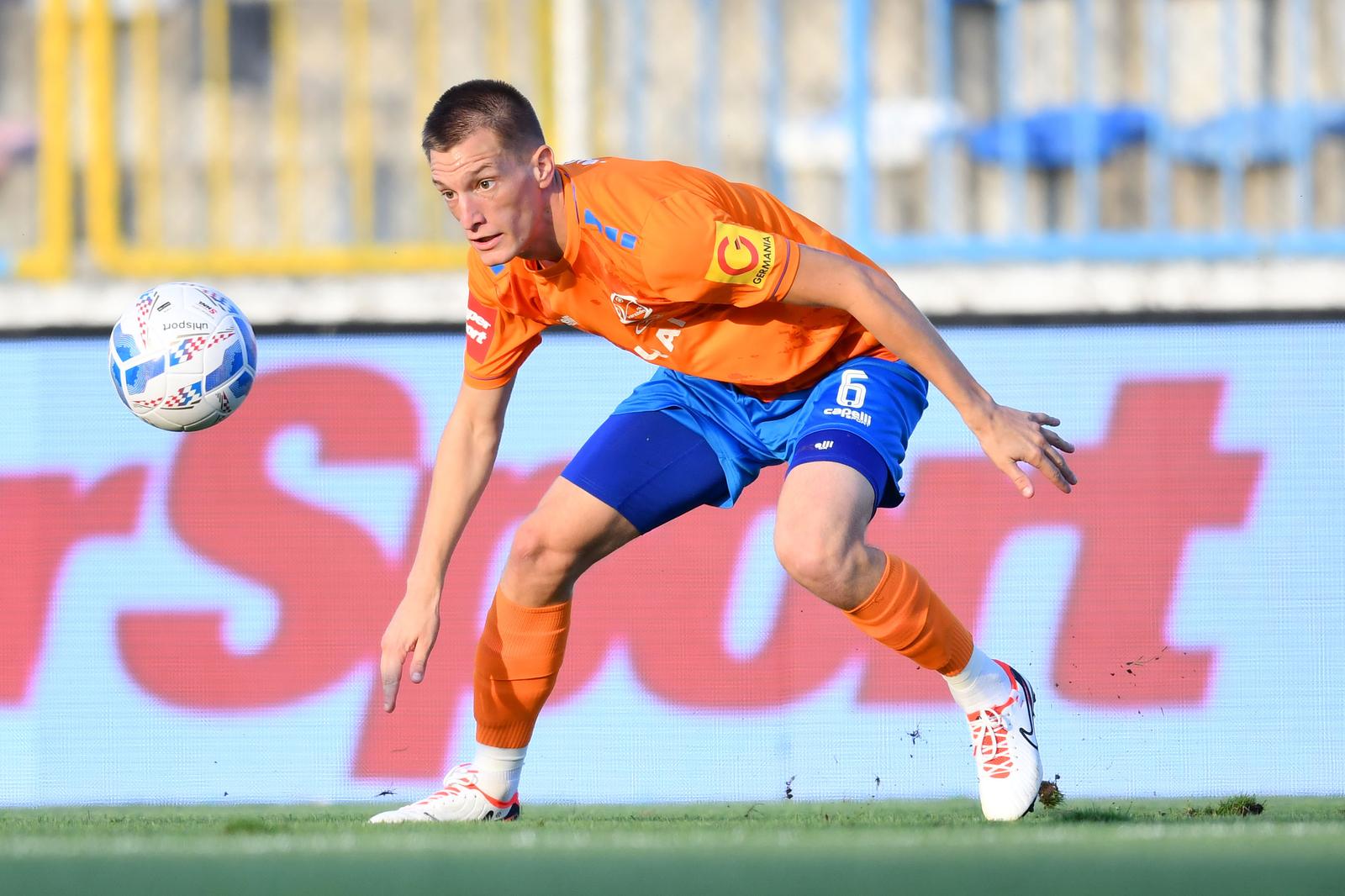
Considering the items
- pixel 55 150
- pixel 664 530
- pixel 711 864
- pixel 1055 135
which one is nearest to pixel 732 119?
pixel 1055 135

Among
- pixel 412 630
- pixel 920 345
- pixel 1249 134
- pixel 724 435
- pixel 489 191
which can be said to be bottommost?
pixel 412 630

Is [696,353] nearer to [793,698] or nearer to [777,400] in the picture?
[777,400]

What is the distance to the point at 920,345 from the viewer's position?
3.38 meters

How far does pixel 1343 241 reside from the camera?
545 cm

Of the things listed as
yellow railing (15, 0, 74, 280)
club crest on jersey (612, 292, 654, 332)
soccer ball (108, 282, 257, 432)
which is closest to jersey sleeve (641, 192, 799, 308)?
club crest on jersey (612, 292, 654, 332)

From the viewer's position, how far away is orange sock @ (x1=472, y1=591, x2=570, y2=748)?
3.83 meters

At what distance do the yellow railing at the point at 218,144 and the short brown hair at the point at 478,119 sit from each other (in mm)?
2153

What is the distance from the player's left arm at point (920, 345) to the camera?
329cm

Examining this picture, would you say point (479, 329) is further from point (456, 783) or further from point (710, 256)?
point (456, 783)

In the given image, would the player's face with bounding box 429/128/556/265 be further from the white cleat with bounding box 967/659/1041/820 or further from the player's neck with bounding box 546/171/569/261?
the white cleat with bounding box 967/659/1041/820

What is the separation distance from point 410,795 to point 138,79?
2.68 meters

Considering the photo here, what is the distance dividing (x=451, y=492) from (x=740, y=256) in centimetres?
96

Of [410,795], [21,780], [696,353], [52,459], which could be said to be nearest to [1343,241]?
[696,353]

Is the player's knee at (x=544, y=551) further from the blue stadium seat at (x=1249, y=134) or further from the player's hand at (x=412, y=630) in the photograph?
the blue stadium seat at (x=1249, y=134)
